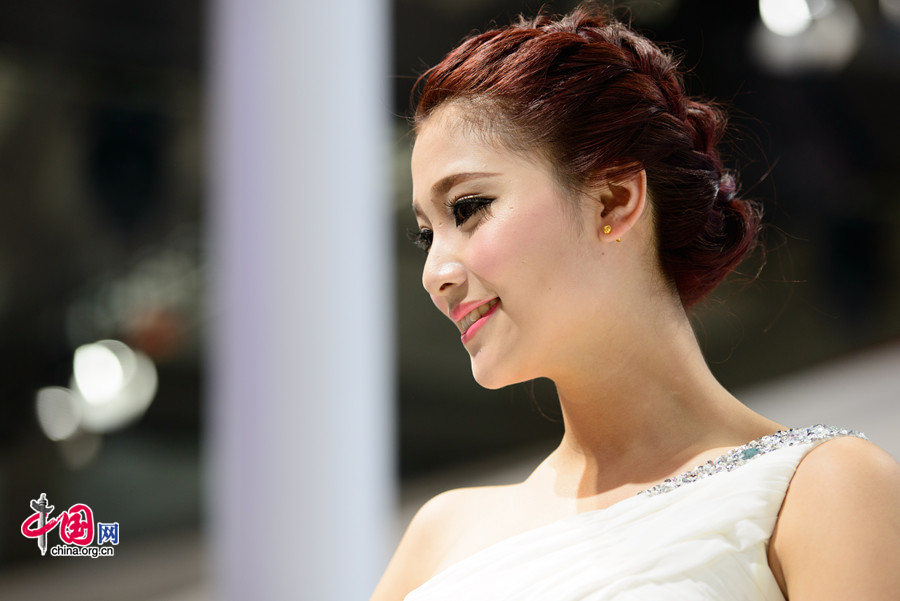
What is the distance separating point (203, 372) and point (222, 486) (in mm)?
2293

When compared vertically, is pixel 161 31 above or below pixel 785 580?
above

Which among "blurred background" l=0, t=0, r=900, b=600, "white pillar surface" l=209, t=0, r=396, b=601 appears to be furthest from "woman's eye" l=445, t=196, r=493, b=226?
"blurred background" l=0, t=0, r=900, b=600

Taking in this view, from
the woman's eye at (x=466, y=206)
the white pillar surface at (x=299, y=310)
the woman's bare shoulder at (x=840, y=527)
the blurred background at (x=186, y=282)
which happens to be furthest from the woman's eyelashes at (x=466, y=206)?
the blurred background at (x=186, y=282)

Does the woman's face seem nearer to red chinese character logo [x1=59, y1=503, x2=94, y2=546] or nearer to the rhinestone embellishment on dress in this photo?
the rhinestone embellishment on dress

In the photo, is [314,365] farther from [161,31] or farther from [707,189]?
[161,31]

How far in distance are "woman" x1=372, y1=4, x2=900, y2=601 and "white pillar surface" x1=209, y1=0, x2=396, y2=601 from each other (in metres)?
1.34

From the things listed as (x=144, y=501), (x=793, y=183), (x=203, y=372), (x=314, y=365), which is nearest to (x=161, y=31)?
(x=203, y=372)

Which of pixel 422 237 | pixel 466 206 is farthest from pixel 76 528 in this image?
pixel 466 206

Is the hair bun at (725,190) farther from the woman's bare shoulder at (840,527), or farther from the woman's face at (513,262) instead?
the woman's bare shoulder at (840,527)

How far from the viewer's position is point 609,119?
1.08 m

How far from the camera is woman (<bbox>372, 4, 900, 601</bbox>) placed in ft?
3.25

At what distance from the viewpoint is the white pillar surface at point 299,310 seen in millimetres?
2451

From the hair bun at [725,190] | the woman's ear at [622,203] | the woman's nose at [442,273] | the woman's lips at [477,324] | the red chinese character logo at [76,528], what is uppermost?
the hair bun at [725,190]

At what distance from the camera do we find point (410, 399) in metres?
5.05
